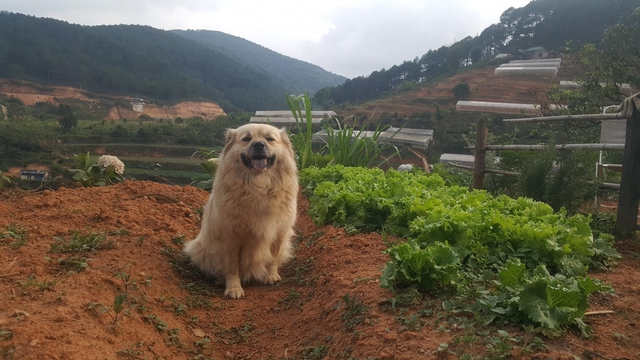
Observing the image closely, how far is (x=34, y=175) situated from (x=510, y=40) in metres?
15.2

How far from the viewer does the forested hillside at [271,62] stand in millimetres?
16516

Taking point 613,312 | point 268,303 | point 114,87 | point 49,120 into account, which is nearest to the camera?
point 613,312

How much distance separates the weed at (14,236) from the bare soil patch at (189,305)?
0.02 m

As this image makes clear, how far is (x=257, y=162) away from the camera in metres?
3.85

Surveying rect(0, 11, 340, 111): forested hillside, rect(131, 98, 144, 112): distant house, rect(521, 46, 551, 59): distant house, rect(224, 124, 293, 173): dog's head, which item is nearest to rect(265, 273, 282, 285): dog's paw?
rect(224, 124, 293, 173): dog's head

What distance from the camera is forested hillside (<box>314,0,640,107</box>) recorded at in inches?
508

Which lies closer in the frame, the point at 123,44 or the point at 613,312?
the point at 613,312

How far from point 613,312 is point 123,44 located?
38.4ft

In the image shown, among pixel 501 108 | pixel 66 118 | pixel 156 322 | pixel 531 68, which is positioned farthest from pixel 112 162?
pixel 531 68

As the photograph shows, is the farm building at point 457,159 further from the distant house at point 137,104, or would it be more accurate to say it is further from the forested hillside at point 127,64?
the distant house at point 137,104

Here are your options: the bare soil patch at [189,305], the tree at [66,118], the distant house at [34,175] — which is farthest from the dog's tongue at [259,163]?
the tree at [66,118]

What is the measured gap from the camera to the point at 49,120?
661cm

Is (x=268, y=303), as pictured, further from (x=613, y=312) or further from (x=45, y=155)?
(x=45, y=155)

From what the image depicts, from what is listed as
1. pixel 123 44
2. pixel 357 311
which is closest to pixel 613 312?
pixel 357 311
